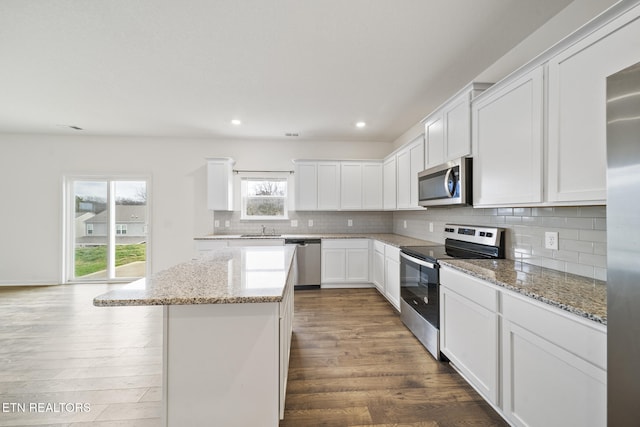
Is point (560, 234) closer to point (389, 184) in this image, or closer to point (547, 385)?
point (547, 385)

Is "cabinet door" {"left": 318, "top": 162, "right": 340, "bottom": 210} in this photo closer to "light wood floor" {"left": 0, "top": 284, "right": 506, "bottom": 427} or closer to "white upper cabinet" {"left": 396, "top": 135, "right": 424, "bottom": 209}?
"white upper cabinet" {"left": 396, "top": 135, "right": 424, "bottom": 209}

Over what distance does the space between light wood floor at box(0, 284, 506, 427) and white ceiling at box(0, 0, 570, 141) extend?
2660mm

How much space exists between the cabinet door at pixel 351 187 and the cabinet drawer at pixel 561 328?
320 cm

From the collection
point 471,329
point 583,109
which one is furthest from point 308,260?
point 583,109

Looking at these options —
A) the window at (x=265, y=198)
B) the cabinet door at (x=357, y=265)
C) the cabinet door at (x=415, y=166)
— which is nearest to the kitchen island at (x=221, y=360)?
the cabinet door at (x=415, y=166)

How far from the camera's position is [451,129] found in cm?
239

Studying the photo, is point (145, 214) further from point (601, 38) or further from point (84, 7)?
point (601, 38)

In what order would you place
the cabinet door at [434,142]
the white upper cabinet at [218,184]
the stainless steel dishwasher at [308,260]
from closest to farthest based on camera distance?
the cabinet door at [434,142], the stainless steel dishwasher at [308,260], the white upper cabinet at [218,184]

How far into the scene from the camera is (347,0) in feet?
5.39

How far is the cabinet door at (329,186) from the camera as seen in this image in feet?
14.8

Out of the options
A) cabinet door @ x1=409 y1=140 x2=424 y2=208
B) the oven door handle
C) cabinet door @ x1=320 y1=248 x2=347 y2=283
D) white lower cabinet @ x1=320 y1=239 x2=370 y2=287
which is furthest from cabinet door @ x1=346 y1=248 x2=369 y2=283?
Answer: the oven door handle

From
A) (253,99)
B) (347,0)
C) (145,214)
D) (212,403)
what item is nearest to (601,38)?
(347,0)

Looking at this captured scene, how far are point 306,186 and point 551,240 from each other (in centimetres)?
340

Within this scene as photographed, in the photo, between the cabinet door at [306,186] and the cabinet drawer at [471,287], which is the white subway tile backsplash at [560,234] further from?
the cabinet door at [306,186]
